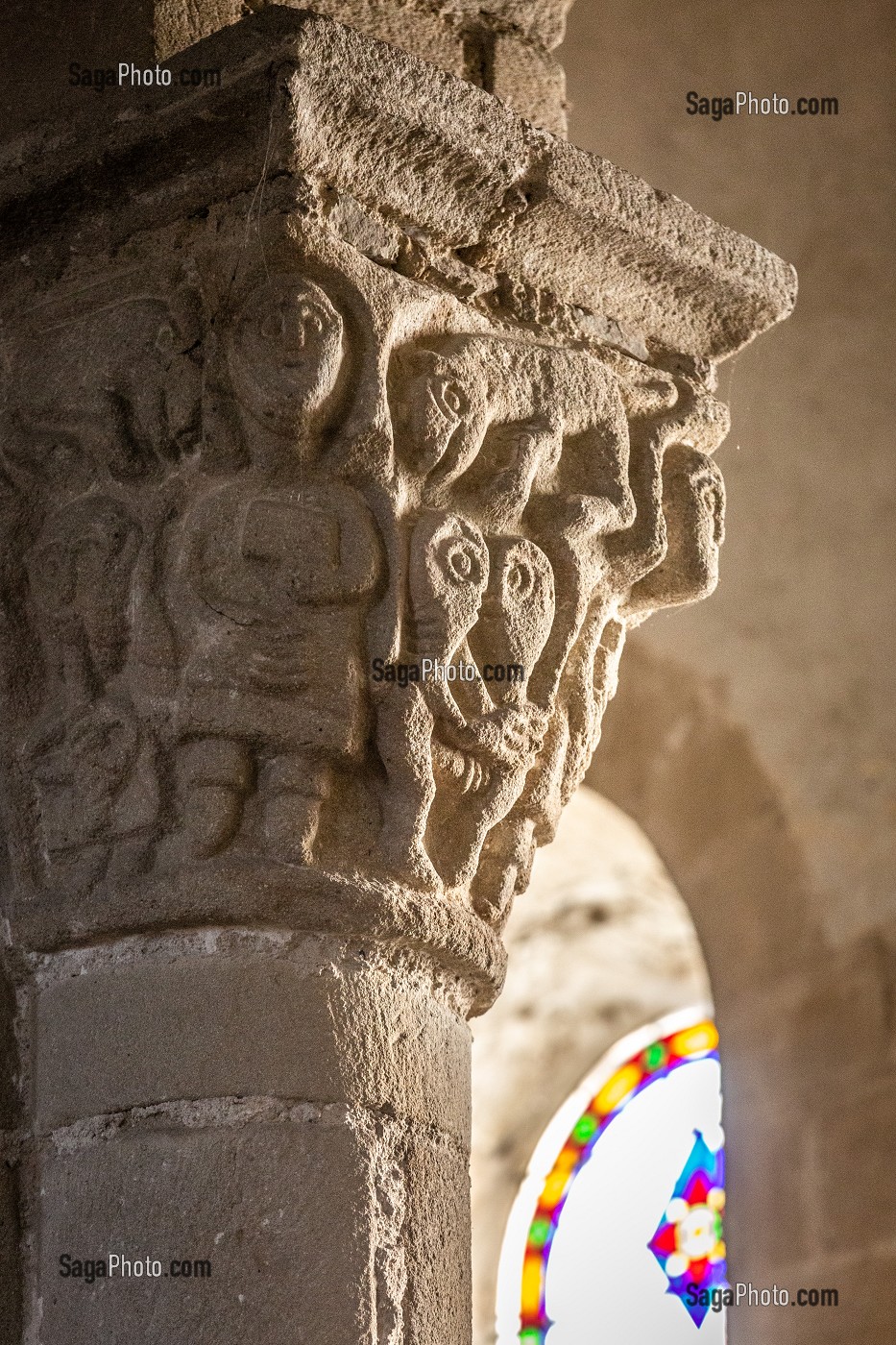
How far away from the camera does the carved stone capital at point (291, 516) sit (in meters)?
1.86

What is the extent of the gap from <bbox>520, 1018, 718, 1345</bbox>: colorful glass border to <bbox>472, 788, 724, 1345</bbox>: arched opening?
0.01 metres

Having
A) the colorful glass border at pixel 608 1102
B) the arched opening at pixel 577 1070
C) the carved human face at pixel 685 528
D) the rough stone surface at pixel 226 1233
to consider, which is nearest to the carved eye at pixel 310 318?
the carved human face at pixel 685 528

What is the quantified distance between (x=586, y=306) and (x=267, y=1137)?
1.06m

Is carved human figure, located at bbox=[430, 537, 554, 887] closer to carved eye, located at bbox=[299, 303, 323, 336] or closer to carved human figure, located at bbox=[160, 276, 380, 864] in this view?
carved human figure, located at bbox=[160, 276, 380, 864]

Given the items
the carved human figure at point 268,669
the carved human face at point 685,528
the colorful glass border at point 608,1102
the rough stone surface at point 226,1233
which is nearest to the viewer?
the rough stone surface at point 226,1233

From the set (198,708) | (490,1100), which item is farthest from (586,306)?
(490,1100)

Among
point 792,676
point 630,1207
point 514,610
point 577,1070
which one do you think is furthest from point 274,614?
point 630,1207

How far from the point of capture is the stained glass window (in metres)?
4.45

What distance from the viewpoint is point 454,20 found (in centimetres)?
244

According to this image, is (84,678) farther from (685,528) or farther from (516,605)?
(685,528)

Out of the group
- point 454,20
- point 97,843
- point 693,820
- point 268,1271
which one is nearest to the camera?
point 268,1271

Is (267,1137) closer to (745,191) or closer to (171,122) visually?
(171,122)

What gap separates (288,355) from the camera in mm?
1871

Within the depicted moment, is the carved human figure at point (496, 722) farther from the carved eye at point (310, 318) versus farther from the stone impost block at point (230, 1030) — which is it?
the carved eye at point (310, 318)
